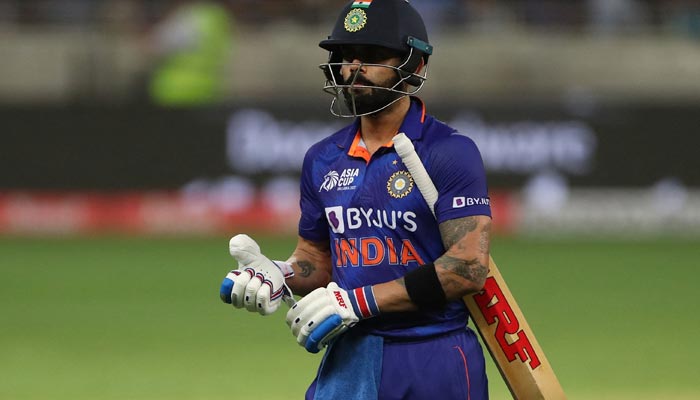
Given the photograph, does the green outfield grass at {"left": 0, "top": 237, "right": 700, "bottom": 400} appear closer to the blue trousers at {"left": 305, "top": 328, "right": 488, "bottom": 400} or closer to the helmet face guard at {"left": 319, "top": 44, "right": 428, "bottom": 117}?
the blue trousers at {"left": 305, "top": 328, "right": 488, "bottom": 400}

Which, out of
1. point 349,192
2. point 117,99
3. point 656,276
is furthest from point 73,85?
point 349,192

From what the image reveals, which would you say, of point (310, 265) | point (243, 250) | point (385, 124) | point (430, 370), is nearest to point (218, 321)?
point (310, 265)

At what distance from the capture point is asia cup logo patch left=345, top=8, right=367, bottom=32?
466 cm

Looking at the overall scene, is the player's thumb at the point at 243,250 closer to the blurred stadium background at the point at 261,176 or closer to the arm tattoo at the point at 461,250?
the arm tattoo at the point at 461,250

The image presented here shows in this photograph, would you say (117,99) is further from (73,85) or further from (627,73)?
(627,73)

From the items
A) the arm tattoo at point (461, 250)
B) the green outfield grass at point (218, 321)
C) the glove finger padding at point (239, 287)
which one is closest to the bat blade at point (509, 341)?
the arm tattoo at point (461, 250)

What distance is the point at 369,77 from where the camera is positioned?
15.3ft

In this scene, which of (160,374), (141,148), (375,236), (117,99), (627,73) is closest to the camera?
(375,236)

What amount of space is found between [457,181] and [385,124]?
0.42m

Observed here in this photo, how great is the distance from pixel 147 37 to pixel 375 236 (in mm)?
17225

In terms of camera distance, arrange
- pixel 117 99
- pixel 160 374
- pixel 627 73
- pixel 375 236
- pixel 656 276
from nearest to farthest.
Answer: pixel 375 236, pixel 160 374, pixel 656 276, pixel 117 99, pixel 627 73

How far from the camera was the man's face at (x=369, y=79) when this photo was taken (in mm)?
4656

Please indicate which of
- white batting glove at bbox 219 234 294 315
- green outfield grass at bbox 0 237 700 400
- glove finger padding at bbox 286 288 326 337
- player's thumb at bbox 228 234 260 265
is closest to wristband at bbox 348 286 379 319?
glove finger padding at bbox 286 288 326 337

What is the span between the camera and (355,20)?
15.4ft
